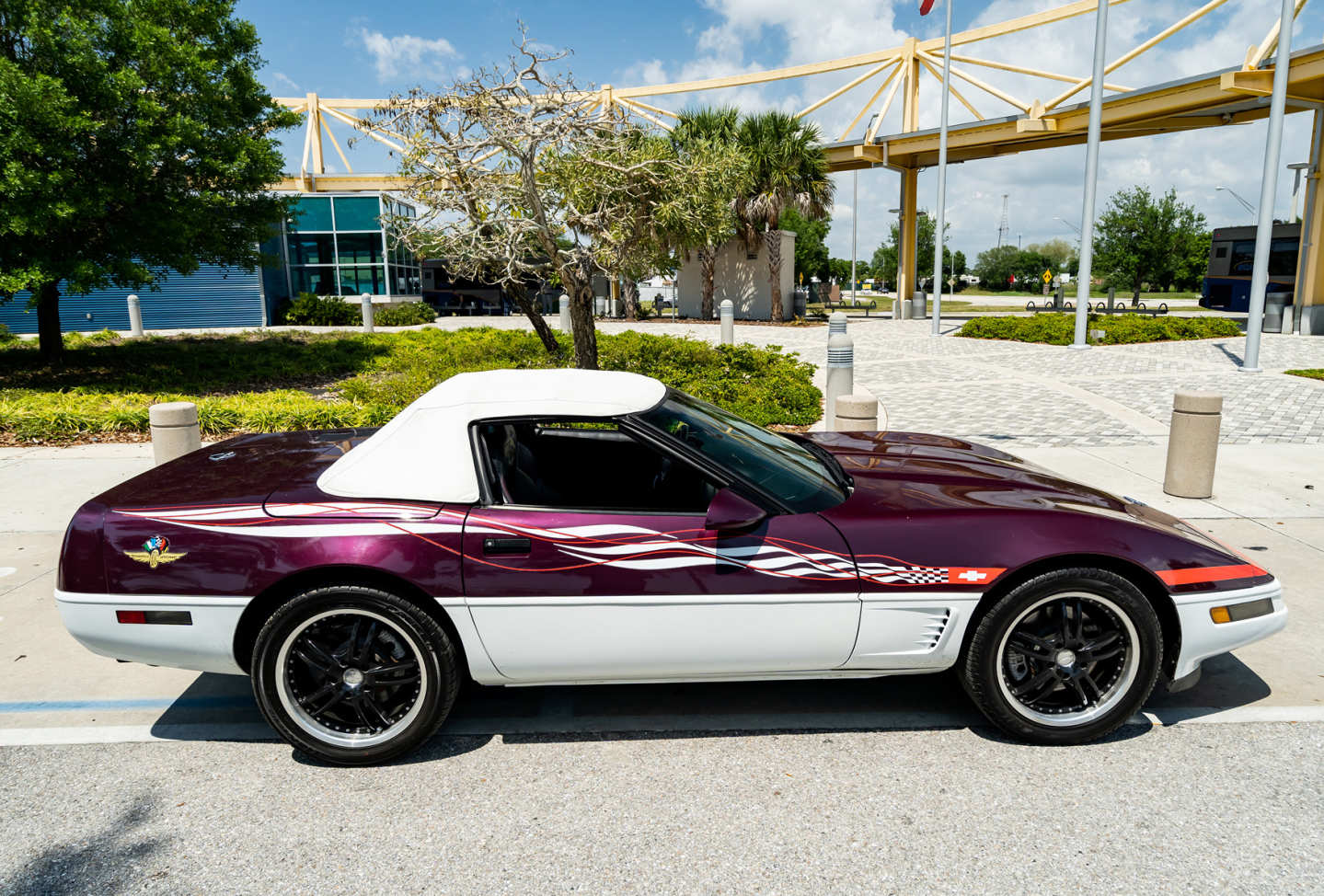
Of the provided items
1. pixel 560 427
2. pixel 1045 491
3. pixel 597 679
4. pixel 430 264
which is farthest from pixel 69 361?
pixel 430 264

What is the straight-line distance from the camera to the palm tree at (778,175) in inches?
1195

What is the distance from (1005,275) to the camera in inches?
4006

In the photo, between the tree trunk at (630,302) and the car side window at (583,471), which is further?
the tree trunk at (630,302)

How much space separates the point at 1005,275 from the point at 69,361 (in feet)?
336

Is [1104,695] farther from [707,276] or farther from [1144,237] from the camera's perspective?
[1144,237]

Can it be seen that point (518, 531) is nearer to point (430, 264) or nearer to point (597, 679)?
point (597, 679)

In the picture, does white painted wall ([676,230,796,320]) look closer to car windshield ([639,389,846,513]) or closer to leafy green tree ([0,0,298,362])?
leafy green tree ([0,0,298,362])

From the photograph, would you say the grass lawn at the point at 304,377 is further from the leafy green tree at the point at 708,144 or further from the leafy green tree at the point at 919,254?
the leafy green tree at the point at 919,254

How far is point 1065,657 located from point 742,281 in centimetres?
3131

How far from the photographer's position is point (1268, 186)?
1511 cm

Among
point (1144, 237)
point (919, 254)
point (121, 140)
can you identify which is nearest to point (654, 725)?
point (121, 140)

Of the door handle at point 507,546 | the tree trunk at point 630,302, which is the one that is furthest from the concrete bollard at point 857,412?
the tree trunk at point 630,302

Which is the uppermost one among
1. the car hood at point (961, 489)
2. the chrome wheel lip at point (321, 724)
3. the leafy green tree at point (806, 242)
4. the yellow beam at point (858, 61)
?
the yellow beam at point (858, 61)

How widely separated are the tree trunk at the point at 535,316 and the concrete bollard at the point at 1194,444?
890 centimetres
